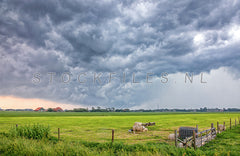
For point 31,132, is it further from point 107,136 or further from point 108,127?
point 108,127

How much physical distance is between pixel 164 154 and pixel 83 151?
5547mm

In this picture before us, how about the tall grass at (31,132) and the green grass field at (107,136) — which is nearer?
the green grass field at (107,136)

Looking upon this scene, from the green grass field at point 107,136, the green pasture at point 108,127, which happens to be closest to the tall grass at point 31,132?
the green grass field at point 107,136

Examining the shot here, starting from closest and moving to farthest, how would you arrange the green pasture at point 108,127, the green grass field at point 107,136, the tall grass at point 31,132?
1. the green grass field at point 107,136
2. the tall grass at point 31,132
3. the green pasture at point 108,127

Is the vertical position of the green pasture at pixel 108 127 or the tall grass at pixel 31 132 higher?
the tall grass at pixel 31 132

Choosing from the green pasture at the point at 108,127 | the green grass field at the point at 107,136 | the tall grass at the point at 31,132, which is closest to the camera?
the green grass field at the point at 107,136

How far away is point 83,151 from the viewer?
43.7 feet

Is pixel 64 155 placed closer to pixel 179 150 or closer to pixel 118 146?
pixel 118 146

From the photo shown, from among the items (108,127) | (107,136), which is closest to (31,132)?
(107,136)

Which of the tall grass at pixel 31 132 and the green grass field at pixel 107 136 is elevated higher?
the tall grass at pixel 31 132

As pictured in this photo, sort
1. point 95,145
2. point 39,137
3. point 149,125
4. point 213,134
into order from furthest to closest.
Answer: point 149,125 < point 213,134 < point 39,137 < point 95,145

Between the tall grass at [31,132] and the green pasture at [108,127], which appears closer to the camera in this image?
the tall grass at [31,132]

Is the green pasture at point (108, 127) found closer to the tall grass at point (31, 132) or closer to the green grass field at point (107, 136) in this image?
the green grass field at point (107, 136)

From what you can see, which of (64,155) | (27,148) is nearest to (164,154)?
(64,155)
